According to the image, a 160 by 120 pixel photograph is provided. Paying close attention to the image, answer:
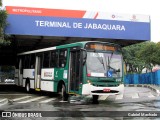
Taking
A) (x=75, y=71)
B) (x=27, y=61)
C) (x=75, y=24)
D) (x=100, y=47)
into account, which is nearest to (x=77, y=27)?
(x=75, y=24)

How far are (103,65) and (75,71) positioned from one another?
1.43 m

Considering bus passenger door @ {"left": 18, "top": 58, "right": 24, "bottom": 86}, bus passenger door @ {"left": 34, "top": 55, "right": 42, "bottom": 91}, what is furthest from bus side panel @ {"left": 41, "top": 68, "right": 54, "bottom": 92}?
bus passenger door @ {"left": 18, "top": 58, "right": 24, "bottom": 86}

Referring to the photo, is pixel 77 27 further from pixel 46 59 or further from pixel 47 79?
pixel 47 79

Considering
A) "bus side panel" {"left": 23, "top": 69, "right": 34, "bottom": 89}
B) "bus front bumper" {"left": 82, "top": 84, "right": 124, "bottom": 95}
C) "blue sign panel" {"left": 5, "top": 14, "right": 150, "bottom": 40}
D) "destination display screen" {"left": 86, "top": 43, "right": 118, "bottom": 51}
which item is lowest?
"bus front bumper" {"left": 82, "top": 84, "right": 124, "bottom": 95}

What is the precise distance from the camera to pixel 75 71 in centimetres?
1770

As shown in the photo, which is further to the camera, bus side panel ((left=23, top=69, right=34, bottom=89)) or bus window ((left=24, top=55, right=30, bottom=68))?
bus window ((left=24, top=55, right=30, bottom=68))

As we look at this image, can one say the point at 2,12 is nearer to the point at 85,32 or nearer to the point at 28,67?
the point at 28,67

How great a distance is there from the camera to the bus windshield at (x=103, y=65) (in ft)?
55.7

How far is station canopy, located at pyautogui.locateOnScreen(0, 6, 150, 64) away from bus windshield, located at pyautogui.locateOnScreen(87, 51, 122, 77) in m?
8.14

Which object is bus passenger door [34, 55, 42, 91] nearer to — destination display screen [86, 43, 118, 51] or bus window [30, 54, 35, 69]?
bus window [30, 54, 35, 69]

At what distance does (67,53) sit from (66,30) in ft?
22.6

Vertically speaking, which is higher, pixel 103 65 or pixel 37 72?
pixel 103 65

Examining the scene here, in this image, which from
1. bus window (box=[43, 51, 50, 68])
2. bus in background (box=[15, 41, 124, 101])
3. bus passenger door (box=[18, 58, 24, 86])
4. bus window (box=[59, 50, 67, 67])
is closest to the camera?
bus in background (box=[15, 41, 124, 101])

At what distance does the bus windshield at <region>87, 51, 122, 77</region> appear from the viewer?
17.0 meters
